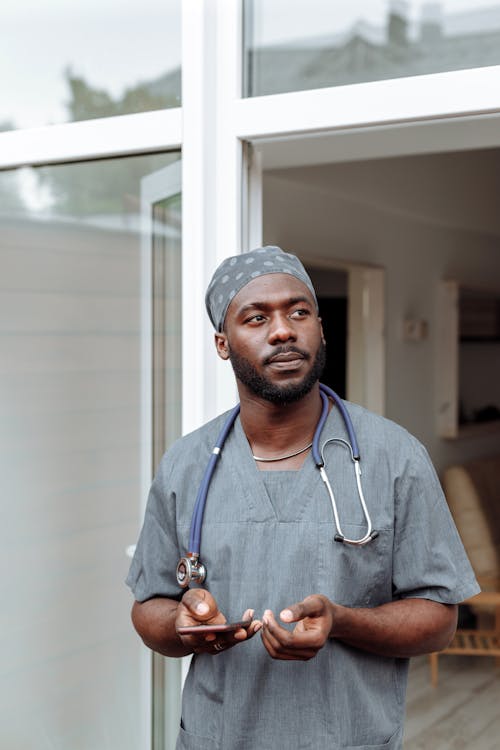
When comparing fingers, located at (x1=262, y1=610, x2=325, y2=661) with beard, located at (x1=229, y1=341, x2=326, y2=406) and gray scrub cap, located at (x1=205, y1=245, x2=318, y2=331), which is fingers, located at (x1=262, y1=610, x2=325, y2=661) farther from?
gray scrub cap, located at (x1=205, y1=245, x2=318, y2=331)

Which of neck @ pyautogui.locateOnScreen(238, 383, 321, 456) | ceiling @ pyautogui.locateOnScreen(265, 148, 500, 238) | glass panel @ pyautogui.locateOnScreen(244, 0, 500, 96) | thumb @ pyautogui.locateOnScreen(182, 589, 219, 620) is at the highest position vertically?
ceiling @ pyautogui.locateOnScreen(265, 148, 500, 238)

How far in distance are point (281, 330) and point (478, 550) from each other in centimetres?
322

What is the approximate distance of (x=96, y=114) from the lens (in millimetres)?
2211

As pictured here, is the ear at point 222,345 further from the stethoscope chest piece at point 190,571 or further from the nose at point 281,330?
the stethoscope chest piece at point 190,571

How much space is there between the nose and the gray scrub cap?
0.28 feet

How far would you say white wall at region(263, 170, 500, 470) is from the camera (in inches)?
160

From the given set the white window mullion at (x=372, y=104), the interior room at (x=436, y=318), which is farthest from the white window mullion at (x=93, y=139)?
the interior room at (x=436, y=318)

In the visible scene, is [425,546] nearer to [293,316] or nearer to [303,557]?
[303,557]

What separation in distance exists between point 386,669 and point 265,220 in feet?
8.72

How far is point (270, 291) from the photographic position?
1438 millimetres

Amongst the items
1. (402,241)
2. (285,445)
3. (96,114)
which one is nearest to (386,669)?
(285,445)

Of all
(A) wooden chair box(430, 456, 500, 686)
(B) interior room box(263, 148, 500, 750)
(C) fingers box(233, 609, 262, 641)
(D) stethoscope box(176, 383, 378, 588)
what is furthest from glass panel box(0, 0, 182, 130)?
(A) wooden chair box(430, 456, 500, 686)

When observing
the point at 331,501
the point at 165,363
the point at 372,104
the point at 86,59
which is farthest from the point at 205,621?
the point at 86,59

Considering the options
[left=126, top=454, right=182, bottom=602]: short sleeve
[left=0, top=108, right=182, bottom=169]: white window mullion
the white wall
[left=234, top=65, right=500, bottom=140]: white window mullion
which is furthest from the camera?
the white wall
